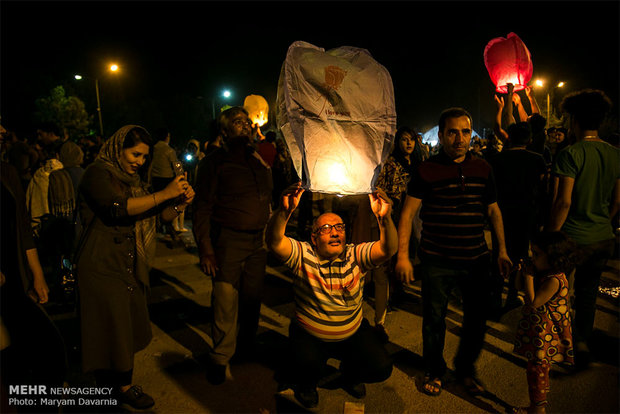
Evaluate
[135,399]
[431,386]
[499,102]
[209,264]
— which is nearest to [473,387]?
[431,386]

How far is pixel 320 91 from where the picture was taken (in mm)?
2527

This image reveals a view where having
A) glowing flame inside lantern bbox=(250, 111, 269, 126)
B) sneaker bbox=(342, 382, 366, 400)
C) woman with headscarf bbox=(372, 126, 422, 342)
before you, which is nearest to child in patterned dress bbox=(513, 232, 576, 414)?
sneaker bbox=(342, 382, 366, 400)

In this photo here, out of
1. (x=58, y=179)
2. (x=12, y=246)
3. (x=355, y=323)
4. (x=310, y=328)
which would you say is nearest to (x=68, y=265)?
(x=58, y=179)

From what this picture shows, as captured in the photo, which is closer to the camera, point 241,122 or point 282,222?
point 282,222

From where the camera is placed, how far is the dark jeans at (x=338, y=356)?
2875mm

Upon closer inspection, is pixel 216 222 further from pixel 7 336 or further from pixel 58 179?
pixel 58 179

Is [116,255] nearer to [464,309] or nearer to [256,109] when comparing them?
[464,309]

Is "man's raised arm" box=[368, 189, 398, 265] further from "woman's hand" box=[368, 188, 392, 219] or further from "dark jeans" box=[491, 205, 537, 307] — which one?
"dark jeans" box=[491, 205, 537, 307]

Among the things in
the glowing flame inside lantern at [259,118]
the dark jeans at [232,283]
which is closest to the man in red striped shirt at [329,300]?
the dark jeans at [232,283]

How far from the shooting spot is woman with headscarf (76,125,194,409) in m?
2.83

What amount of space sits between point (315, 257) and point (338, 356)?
773mm

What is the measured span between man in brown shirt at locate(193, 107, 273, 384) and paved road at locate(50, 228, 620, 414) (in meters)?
0.33

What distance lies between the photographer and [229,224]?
3510 mm

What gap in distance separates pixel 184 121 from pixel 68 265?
4493cm
